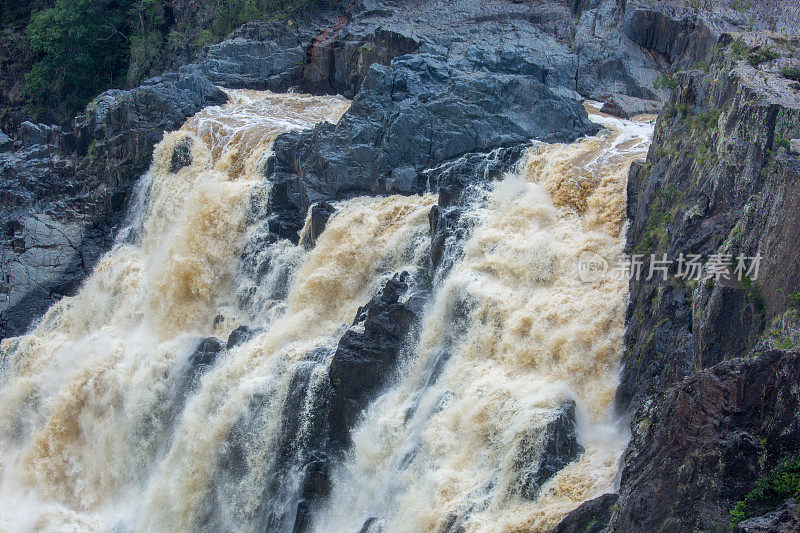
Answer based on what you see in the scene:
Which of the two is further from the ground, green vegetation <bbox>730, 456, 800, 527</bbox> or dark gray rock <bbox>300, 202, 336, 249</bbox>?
green vegetation <bbox>730, 456, 800, 527</bbox>

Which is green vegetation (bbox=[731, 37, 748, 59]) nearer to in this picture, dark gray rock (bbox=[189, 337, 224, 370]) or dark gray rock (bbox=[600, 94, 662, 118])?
dark gray rock (bbox=[600, 94, 662, 118])

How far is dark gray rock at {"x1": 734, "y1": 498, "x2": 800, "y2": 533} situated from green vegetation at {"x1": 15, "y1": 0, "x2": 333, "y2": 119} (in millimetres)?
35727

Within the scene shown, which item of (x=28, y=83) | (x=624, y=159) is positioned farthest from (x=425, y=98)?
(x=28, y=83)

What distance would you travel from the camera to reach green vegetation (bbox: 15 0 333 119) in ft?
139

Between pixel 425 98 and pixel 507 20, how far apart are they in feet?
30.5

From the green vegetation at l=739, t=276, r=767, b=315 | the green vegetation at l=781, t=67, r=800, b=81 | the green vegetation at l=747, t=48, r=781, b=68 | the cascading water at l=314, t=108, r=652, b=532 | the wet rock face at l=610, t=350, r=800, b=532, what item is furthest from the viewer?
the green vegetation at l=747, t=48, r=781, b=68

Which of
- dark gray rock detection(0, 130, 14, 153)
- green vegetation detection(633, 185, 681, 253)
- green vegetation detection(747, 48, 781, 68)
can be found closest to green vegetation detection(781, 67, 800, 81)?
green vegetation detection(747, 48, 781, 68)

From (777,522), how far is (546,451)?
5479 millimetres

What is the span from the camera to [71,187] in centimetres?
3212

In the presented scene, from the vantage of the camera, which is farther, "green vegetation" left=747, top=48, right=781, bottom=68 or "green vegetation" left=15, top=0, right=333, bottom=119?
"green vegetation" left=15, top=0, right=333, bottom=119

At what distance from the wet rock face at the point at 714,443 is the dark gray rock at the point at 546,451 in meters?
2.78

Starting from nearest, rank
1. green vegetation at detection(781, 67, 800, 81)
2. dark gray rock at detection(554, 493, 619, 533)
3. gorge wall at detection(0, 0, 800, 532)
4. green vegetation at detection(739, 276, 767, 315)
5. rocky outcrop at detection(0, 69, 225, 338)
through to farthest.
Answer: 1. dark gray rock at detection(554, 493, 619, 533)
2. green vegetation at detection(739, 276, 767, 315)
3. gorge wall at detection(0, 0, 800, 532)
4. green vegetation at detection(781, 67, 800, 81)
5. rocky outcrop at detection(0, 69, 225, 338)

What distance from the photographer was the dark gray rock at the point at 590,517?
13586 millimetres

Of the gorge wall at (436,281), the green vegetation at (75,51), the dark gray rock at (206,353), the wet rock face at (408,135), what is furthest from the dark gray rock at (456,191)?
the green vegetation at (75,51)
